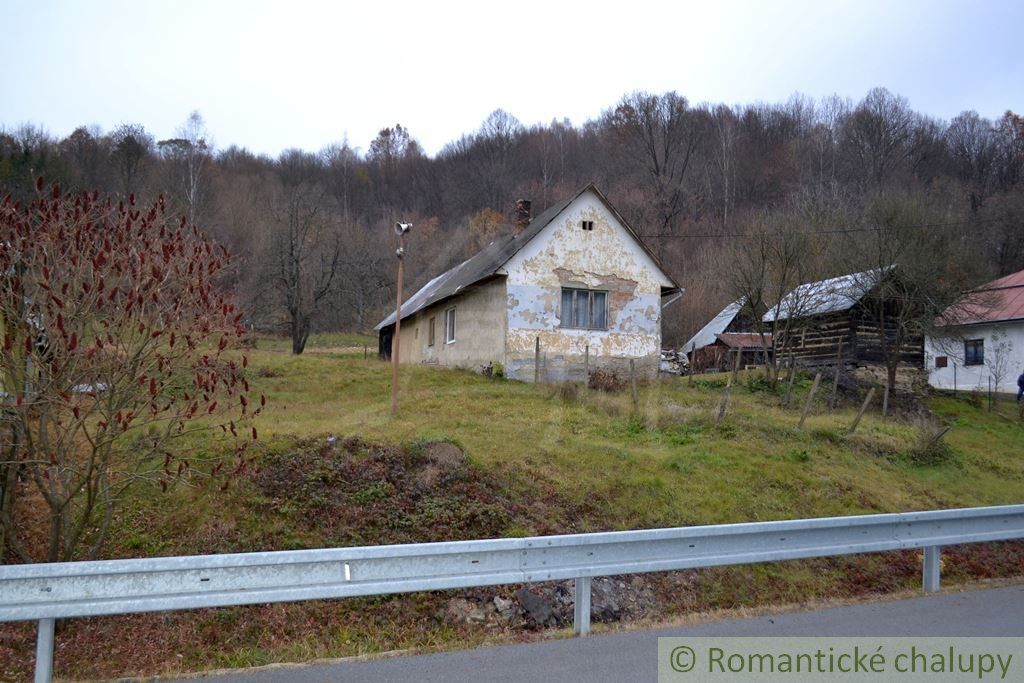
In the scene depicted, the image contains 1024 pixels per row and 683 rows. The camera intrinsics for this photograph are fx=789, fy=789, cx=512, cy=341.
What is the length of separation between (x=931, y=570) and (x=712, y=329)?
35909 mm

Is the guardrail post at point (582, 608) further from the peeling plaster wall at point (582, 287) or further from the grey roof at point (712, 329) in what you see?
the grey roof at point (712, 329)

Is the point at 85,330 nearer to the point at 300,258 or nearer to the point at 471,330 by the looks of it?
the point at 471,330

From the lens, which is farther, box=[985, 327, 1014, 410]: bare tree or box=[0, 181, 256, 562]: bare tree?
box=[985, 327, 1014, 410]: bare tree

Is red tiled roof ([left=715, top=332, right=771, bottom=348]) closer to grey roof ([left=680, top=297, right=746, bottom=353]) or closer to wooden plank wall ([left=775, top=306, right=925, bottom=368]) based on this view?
grey roof ([left=680, top=297, right=746, bottom=353])

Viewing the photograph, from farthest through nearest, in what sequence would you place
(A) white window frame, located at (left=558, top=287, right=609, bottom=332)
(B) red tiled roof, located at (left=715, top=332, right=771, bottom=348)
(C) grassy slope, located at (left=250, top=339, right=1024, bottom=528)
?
(B) red tiled roof, located at (left=715, top=332, right=771, bottom=348) < (A) white window frame, located at (left=558, top=287, right=609, bottom=332) < (C) grassy slope, located at (left=250, top=339, right=1024, bottom=528)

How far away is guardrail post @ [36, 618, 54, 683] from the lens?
5.20 m

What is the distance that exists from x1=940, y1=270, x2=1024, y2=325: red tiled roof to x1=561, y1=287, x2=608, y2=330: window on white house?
480 inches

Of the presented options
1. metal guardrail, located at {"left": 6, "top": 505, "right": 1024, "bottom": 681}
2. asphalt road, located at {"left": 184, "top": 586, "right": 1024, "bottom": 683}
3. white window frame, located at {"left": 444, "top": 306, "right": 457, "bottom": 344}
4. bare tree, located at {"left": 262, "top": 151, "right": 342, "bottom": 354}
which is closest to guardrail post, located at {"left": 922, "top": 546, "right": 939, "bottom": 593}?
metal guardrail, located at {"left": 6, "top": 505, "right": 1024, "bottom": 681}

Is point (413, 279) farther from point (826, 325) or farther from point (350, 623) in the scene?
point (350, 623)

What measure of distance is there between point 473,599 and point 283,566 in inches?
128

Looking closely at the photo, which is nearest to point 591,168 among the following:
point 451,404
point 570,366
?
point 570,366

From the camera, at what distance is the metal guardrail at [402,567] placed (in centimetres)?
530

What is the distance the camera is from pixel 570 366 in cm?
2355

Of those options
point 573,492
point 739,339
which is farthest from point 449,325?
point 739,339
